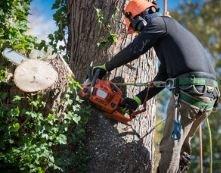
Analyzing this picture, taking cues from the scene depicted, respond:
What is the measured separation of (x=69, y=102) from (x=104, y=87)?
1.37ft

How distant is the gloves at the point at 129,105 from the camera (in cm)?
488

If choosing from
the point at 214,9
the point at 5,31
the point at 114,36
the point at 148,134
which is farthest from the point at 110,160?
the point at 214,9

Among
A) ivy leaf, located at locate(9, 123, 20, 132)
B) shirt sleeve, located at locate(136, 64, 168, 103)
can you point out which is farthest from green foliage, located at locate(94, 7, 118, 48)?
ivy leaf, located at locate(9, 123, 20, 132)

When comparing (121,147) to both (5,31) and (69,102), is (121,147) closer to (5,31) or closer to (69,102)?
(69,102)

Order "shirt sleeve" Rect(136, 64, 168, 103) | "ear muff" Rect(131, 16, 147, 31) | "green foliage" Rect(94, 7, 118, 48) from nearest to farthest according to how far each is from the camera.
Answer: "ear muff" Rect(131, 16, 147, 31)
"shirt sleeve" Rect(136, 64, 168, 103)
"green foliage" Rect(94, 7, 118, 48)

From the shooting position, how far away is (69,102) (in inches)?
181

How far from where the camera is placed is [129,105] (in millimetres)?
4914

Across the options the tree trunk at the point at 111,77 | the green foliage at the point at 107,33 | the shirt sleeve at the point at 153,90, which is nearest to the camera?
the tree trunk at the point at 111,77

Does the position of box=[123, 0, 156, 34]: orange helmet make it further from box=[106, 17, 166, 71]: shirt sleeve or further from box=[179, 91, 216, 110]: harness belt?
box=[179, 91, 216, 110]: harness belt

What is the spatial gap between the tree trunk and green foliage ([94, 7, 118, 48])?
28mm

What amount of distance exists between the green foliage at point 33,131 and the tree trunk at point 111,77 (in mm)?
381

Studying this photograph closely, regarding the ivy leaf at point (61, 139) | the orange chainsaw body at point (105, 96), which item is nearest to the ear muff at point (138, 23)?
the orange chainsaw body at point (105, 96)

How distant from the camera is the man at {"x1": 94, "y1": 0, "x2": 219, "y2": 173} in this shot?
449cm

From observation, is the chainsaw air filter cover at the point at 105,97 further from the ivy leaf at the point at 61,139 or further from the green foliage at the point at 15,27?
the green foliage at the point at 15,27
